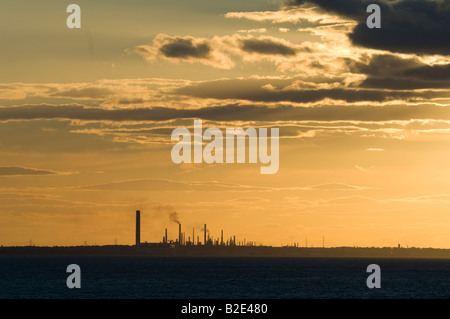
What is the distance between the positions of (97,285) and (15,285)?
14.5 meters
